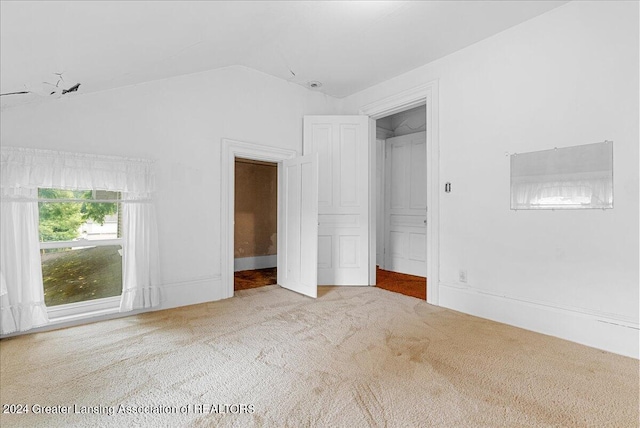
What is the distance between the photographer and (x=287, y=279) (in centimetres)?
434

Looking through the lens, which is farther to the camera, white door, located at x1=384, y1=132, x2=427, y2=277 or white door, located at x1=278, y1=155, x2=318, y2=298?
white door, located at x1=384, y1=132, x2=427, y2=277

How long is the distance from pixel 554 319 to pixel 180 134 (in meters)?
4.02

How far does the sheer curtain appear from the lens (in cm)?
255

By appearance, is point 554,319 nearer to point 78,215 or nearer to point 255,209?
point 78,215

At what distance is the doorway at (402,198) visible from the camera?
5.16 meters

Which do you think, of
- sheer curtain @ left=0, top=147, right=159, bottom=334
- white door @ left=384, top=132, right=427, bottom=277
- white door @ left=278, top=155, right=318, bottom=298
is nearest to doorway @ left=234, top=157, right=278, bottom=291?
white door @ left=278, top=155, right=318, bottom=298

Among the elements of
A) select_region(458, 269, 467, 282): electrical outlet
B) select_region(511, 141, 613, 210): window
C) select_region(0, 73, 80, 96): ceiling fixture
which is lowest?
select_region(458, 269, 467, 282): electrical outlet

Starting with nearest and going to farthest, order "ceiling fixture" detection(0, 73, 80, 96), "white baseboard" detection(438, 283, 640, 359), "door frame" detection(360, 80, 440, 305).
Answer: "ceiling fixture" detection(0, 73, 80, 96) < "white baseboard" detection(438, 283, 640, 359) < "door frame" detection(360, 80, 440, 305)

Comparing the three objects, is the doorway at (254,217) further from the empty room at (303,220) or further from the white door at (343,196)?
the empty room at (303,220)

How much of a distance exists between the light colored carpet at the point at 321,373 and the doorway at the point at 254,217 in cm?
284

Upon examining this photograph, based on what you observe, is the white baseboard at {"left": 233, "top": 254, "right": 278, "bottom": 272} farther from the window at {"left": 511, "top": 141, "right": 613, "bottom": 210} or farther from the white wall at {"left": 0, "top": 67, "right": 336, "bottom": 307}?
the window at {"left": 511, "top": 141, "right": 613, "bottom": 210}

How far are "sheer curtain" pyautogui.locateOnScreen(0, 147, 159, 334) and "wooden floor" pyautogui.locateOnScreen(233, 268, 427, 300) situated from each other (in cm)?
152

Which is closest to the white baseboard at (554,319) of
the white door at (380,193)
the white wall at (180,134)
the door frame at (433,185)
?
the door frame at (433,185)

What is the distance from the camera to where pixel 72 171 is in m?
2.83
